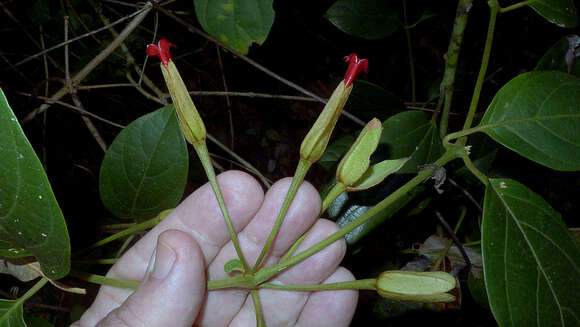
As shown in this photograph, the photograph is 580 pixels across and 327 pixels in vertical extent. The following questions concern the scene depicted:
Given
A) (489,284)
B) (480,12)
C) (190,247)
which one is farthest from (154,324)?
(480,12)

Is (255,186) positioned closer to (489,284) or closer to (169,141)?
(169,141)

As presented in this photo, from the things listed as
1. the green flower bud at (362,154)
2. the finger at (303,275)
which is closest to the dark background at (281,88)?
the finger at (303,275)

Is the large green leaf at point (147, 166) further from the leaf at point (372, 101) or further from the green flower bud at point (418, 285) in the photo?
the leaf at point (372, 101)

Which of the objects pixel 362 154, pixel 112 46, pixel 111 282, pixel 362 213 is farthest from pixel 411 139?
pixel 112 46

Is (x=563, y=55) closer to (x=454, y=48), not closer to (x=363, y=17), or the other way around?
(x=454, y=48)

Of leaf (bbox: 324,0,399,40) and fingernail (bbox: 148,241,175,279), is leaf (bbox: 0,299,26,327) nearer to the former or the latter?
fingernail (bbox: 148,241,175,279)

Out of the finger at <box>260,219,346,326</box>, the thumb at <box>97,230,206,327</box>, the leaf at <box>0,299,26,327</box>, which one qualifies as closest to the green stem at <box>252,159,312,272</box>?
the thumb at <box>97,230,206,327</box>
